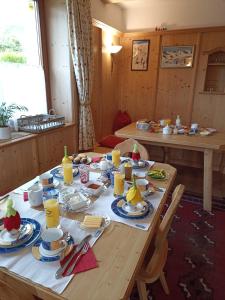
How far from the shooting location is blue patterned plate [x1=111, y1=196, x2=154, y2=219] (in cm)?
109

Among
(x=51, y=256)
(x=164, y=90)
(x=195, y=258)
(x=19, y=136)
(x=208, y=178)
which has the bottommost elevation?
(x=195, y=258)

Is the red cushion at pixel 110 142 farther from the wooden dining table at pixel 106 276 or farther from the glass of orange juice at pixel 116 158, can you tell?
the wooden dining table at pixel 106 276

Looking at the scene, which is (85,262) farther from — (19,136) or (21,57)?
(21,57)

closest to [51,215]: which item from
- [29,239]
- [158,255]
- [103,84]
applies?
[29,239]

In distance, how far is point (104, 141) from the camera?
335cm

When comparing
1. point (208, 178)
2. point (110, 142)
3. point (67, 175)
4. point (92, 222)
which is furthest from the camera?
point (110, 142)

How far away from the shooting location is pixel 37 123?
7.62ft

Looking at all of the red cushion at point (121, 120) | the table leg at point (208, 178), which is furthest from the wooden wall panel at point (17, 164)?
the red cushion at point (121, 120)

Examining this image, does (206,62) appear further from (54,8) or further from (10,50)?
(10,50)

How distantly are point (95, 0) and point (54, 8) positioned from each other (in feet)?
2.66

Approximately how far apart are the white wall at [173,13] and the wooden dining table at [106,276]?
363cm

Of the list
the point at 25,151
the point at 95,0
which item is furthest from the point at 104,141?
the point at 95,0

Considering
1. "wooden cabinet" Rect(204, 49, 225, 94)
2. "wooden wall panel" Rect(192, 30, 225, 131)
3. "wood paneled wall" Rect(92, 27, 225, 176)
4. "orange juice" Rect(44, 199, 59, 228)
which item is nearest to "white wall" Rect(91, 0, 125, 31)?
"wood paneled wall" Rect(92, 27, 225, 176)

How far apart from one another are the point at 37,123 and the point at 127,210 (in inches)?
62.3
